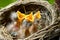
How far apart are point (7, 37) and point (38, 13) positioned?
17.5 inches

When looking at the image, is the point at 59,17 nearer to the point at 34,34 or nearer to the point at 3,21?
the point at 34,34

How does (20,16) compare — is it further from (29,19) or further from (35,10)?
(35,10)

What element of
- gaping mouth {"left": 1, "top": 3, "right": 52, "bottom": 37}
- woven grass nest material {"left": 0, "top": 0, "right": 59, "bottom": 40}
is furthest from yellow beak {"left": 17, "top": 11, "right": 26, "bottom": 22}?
woven grass nest material {"left": 0, "top": 0, "right": 59, "bottom": 40}

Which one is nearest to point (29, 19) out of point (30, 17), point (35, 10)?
point (30, 17)

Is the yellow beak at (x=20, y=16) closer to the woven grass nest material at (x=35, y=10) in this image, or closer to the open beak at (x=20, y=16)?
the open beak at (x=20, y=16)

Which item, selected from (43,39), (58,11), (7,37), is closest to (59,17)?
(58,11)

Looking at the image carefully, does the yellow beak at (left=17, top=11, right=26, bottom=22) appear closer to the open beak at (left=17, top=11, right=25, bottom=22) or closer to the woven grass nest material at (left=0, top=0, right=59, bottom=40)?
the open beak at (left=17, top=11, right=25, bottom=22)

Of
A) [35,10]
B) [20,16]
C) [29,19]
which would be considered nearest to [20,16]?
[20,16]

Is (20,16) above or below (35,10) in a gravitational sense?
below

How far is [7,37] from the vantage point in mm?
3080

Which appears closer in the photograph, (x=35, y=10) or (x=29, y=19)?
→ (x=29, y=19)

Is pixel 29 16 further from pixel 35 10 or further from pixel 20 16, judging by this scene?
pixel 35 10

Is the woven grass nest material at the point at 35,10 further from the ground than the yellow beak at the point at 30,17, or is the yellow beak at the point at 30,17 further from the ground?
the woven grass nest material at the point at 35,10

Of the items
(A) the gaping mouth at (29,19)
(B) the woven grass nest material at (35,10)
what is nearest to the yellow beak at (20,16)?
(A) the gaping mouth at (29,19)
